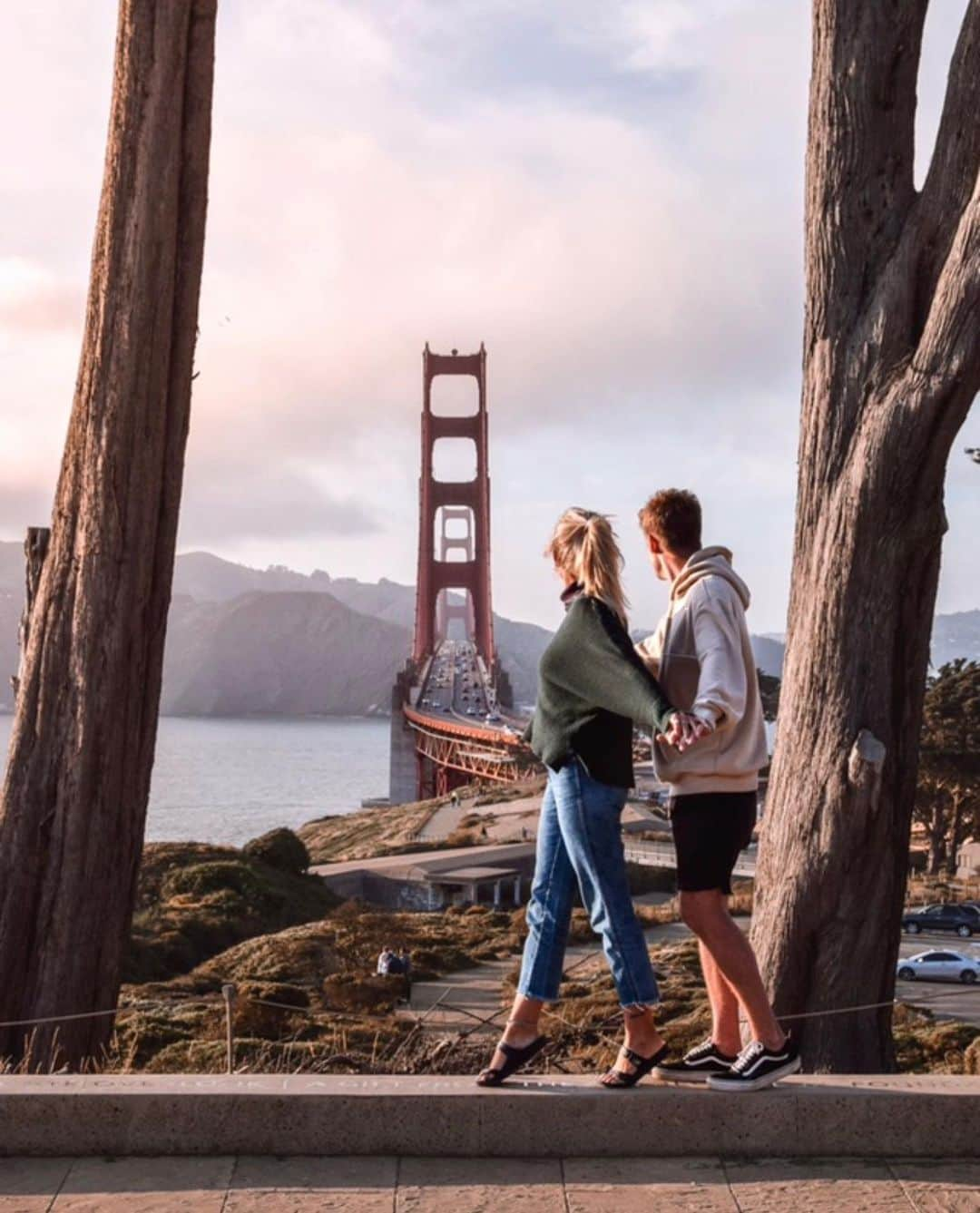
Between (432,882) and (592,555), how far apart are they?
25.2 m

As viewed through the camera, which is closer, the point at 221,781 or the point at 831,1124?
the point at 831,1124

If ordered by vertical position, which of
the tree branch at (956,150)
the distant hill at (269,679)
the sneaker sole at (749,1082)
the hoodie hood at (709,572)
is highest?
the distant hill at (269,679)

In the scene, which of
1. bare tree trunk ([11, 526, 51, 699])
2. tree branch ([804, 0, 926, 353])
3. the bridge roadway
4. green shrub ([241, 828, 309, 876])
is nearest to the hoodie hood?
tree branch ([804, 0, 926, 353])

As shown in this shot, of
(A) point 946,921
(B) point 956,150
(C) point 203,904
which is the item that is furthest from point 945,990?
(B) point 956,150

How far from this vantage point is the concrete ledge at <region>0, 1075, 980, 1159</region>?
328cm

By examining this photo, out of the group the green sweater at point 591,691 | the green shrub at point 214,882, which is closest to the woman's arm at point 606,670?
the green sweater at point 591,691

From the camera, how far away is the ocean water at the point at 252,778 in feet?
170

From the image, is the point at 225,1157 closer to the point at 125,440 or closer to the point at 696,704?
the point at 696,704

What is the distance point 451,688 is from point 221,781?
11861 millimetres

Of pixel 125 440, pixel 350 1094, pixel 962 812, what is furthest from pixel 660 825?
pixel 350 1094

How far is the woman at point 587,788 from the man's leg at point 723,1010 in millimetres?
169

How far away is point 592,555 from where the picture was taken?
3.41 m

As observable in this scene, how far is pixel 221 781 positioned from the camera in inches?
2835

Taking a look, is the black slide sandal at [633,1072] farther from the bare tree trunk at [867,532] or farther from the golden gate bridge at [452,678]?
the golden gate bridge at [452,678]
